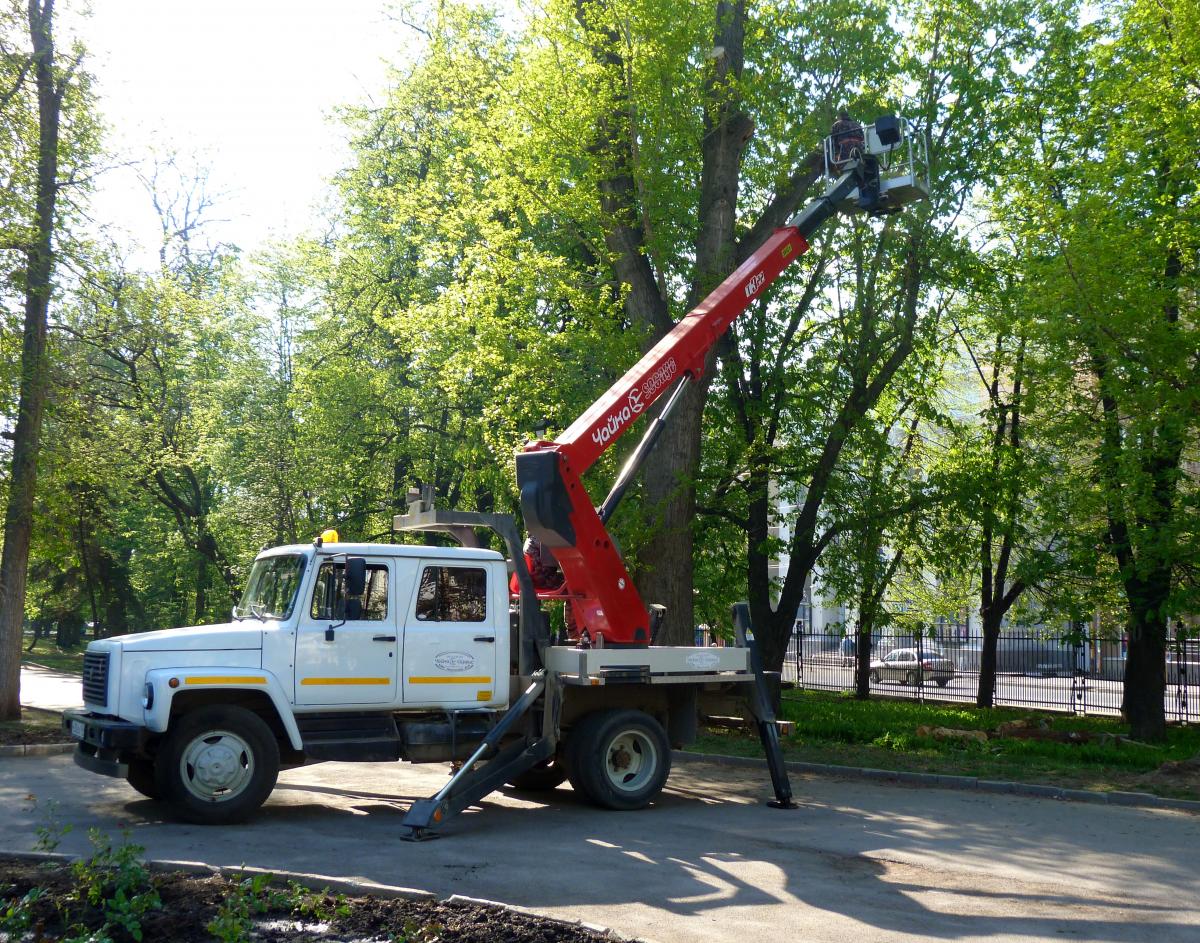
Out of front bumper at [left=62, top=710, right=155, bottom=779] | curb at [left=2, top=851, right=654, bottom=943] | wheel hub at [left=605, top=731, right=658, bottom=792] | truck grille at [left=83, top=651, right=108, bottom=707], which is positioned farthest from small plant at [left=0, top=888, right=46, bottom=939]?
wheel hub at [left=605, top=731, right=658, bottom=792]

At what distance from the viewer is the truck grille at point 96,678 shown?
9.66 m

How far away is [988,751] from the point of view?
15633 millimetres

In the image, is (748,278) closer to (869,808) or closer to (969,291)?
(869,808)

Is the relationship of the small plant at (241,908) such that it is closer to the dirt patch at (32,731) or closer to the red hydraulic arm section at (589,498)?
the red hydraulic arm section at (589,498)

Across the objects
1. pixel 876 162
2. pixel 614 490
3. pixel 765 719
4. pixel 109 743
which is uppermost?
pixel 876 162

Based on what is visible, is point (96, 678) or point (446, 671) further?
point (446, 671)

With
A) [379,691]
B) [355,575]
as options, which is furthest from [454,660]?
[355,575]

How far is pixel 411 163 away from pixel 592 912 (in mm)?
24188

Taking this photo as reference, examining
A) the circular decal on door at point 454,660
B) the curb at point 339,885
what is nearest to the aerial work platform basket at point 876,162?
the circular decal on door at point 454,660

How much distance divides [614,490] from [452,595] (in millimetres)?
2361

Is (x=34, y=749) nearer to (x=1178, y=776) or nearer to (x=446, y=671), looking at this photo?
(x=446, y=671)

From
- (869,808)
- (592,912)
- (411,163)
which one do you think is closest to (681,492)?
(869,808)

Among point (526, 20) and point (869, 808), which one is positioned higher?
point (526, 20)

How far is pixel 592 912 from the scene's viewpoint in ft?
22.3
